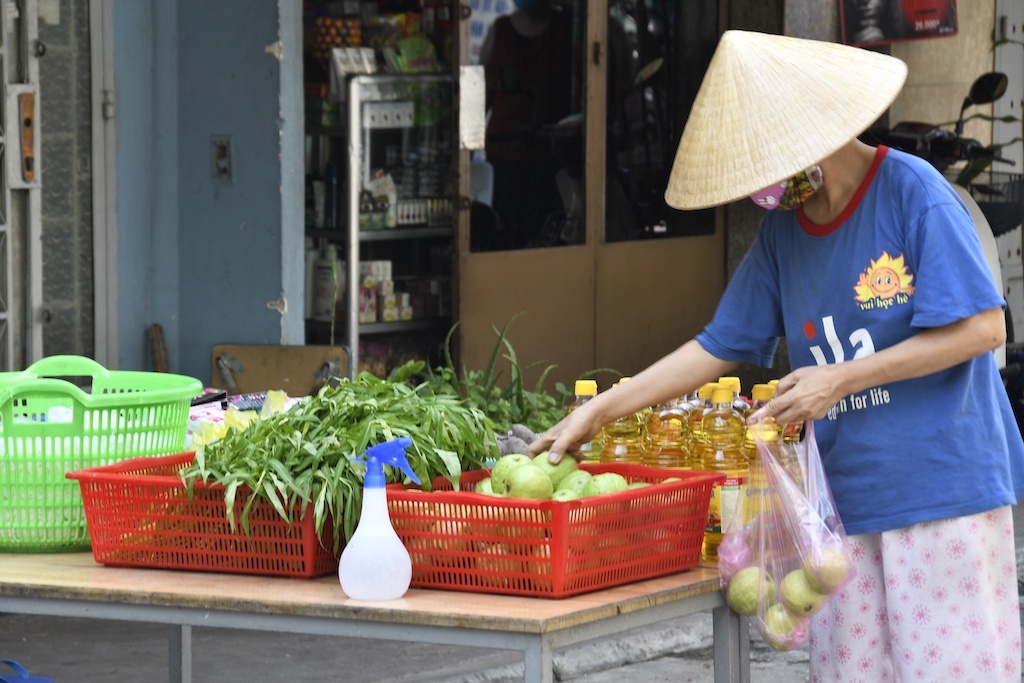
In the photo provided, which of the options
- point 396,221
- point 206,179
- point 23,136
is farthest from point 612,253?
point 23,136

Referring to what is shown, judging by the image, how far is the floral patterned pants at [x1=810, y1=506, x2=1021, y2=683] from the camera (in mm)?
3041

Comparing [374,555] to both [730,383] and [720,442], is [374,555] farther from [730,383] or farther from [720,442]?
[730,383]

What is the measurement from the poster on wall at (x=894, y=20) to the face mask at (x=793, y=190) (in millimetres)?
4344

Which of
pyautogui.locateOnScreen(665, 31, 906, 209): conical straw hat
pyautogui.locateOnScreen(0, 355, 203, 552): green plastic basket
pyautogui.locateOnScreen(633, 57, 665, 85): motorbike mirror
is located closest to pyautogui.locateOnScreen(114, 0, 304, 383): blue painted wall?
pyautogui.locateOnScreen(633, 57, 665, 85): motorbike mirror

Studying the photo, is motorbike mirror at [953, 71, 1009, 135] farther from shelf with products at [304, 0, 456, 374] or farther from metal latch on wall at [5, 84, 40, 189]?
metal latch on wall at [5, 84, 40, 189]

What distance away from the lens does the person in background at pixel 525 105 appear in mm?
7625

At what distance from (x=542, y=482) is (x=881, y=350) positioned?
0.67 m

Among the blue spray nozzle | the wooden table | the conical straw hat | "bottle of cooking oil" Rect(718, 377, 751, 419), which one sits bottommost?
the wooden table

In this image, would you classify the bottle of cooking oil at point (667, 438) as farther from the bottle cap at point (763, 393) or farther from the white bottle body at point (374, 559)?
the white bottle body at point (374, 559)

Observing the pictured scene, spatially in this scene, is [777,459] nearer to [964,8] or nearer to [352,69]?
[352,69]

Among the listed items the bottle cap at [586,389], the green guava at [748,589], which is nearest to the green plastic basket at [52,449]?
the bottle cap at [586,389]

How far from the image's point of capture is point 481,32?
745 centimetres

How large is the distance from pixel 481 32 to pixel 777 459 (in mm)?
4736

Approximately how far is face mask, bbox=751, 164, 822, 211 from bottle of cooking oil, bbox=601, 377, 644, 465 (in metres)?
0.65
